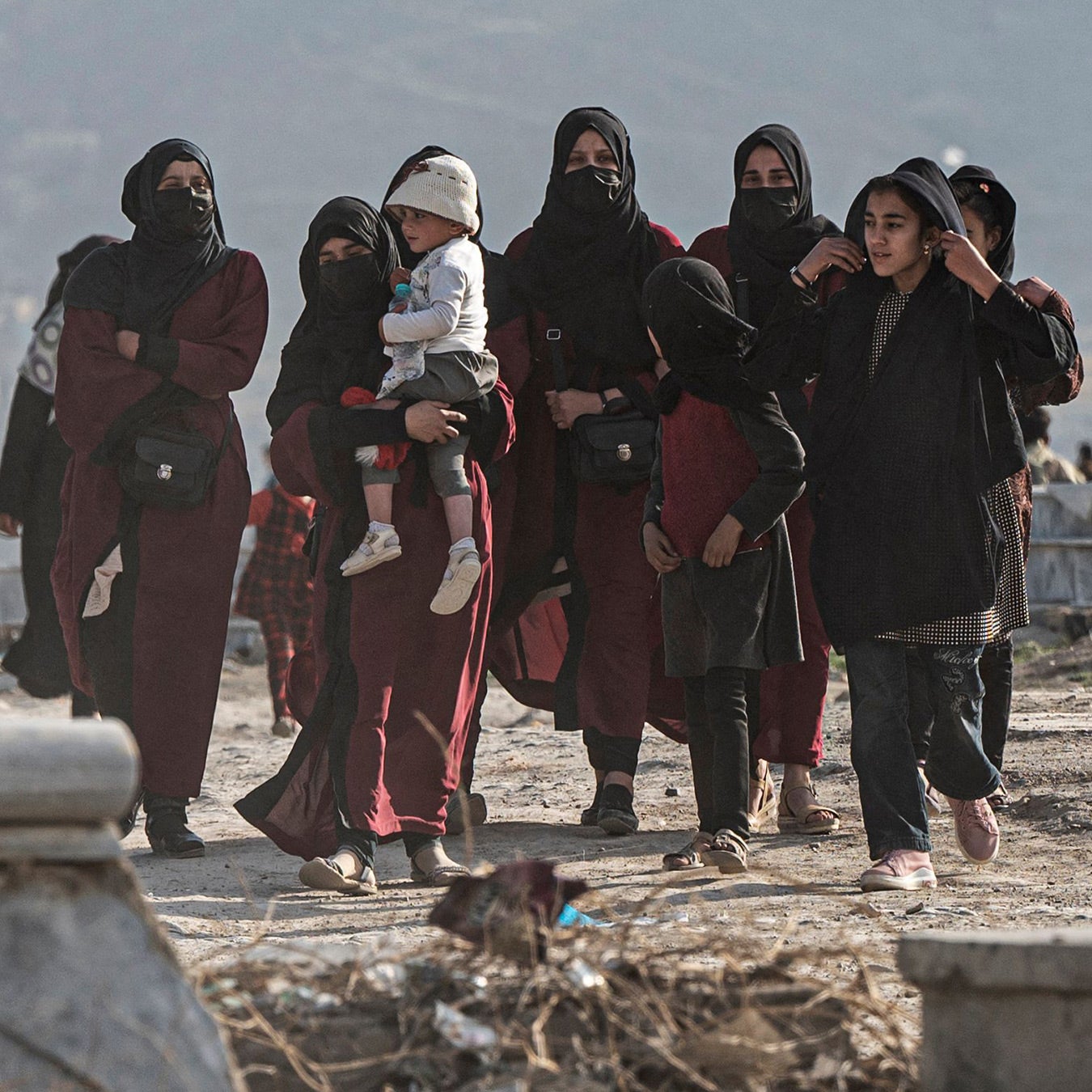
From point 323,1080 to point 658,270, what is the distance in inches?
123

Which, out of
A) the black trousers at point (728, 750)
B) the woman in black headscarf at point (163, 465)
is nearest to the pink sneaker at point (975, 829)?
the black trousers at point (728, 750)

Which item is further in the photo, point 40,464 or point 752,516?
point 40,464

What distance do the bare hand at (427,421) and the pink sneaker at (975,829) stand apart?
169cm

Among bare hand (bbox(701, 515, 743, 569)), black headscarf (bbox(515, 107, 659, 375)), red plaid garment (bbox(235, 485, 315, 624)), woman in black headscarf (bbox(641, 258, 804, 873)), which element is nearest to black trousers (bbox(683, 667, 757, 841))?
woman in black headscarf (bbox(641, 258, 804, 873))

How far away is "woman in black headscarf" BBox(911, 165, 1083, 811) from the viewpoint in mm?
4883

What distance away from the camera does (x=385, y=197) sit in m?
5.39

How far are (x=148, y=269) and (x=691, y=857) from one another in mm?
2653

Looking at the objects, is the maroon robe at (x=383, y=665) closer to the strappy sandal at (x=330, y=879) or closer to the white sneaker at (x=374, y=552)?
the white sneaker at (x=374, y=552)

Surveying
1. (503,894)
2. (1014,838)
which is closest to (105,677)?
(1014,838)

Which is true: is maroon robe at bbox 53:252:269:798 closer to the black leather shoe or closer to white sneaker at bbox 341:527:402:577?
the black leather shoe

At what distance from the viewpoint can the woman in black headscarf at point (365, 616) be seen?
17.2 feet

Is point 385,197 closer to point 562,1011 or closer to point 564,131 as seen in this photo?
point 564,131

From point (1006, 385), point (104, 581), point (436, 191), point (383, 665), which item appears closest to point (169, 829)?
point (104, 581)

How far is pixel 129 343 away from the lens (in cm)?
609
